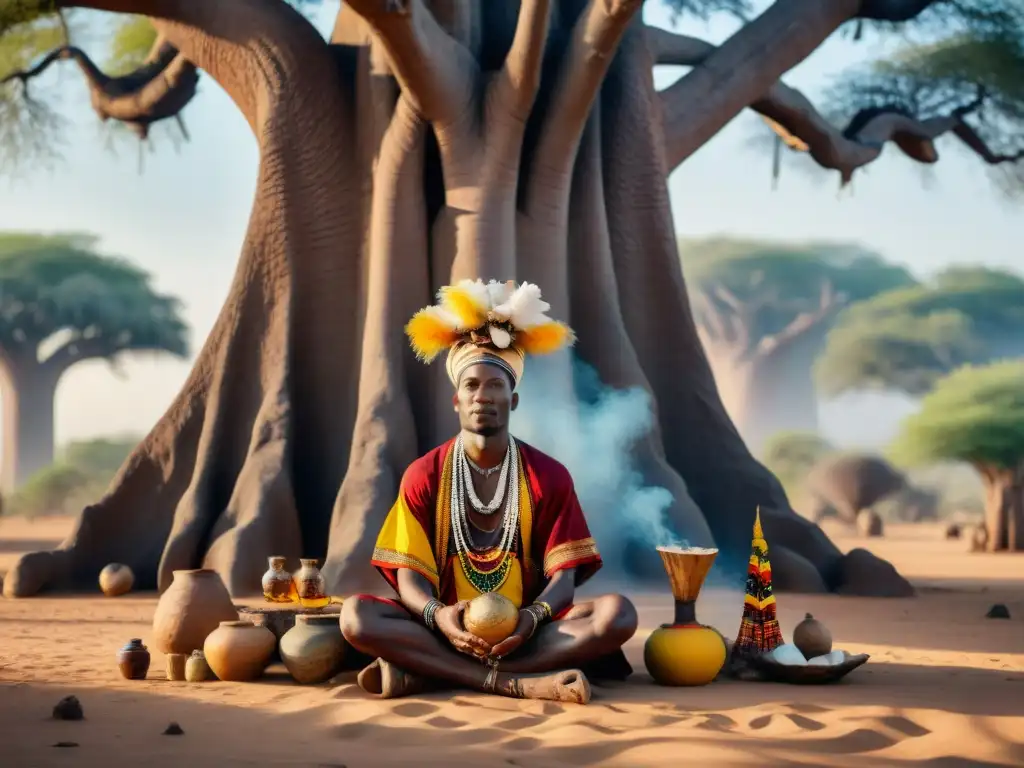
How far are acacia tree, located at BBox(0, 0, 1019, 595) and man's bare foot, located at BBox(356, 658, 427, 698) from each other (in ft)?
11.2

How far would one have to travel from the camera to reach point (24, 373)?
112 feet

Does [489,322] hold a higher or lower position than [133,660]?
higher

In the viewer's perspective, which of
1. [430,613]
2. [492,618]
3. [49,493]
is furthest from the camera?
[49,493]

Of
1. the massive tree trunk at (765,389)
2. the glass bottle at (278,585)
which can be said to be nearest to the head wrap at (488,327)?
the glass bottle at (278,585)

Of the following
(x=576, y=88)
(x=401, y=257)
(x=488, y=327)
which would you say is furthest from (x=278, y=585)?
(x=576, y=88)

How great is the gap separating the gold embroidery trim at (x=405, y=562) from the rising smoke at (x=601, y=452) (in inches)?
162

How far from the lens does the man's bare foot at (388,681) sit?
211 inches

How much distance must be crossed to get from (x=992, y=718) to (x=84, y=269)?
31186 millimetres

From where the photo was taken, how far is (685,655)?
5684mm

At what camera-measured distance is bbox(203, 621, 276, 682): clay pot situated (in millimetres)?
5805

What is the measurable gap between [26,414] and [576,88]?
28.1 metres

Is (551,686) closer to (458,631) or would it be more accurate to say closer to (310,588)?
(458,631)

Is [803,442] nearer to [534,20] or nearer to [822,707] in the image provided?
[534,20]

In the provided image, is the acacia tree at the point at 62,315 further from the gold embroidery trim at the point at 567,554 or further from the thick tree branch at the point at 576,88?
the gold embroidery trim at the point at 567,554
